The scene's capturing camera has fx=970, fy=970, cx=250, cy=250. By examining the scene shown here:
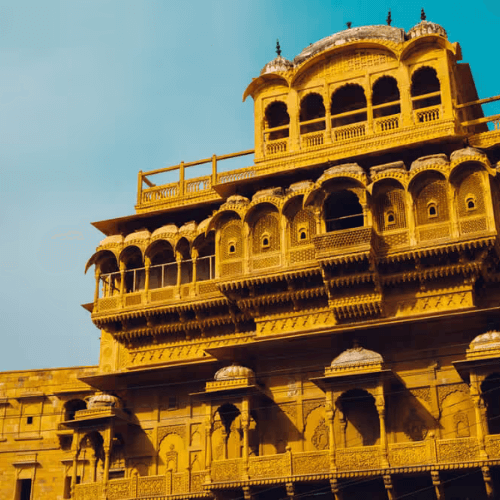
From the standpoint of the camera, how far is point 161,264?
27359 mm

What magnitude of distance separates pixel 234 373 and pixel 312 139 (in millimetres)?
7155

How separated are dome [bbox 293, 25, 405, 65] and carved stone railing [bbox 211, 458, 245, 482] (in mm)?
12024

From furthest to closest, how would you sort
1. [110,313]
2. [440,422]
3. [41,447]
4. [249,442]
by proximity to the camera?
[41,447] < [110,313] < [249,442] < [440,422]

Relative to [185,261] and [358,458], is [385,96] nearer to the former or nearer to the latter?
[185,261]

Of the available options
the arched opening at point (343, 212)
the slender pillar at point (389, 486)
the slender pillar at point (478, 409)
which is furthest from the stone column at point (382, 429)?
the arched opening at point (343, 212)

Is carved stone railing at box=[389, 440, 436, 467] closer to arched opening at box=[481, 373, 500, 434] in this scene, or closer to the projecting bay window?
arched opening at box=[481, 373, 500, 434]

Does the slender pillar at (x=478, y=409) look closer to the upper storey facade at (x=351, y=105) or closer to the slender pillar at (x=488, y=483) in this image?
the slender pillar at (x=488, y=483)

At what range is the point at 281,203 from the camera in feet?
80.7

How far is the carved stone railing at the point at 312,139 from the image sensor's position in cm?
2648

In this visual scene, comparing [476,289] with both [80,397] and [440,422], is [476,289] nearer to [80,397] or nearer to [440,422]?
[440,422]

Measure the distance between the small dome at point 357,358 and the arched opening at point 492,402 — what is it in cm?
239

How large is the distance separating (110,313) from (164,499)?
18.7ft

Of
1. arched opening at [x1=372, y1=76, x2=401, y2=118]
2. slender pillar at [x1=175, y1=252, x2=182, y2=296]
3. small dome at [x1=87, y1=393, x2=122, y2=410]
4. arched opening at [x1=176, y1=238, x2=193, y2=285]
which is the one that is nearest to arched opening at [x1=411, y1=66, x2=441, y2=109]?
arched opening at [x1=372, y1=76, x2=401, y2=118]

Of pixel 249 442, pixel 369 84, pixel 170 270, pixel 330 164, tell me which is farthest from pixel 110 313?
pixel 369 84
